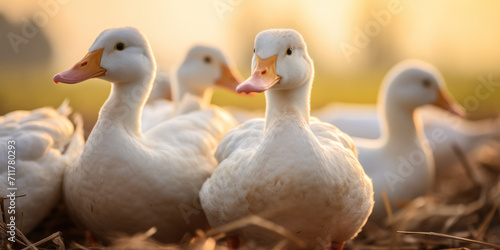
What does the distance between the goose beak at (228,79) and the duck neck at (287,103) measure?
7.97 ft

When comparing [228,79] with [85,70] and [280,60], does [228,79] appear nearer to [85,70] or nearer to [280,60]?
[85,70]

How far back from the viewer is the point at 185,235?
4258 millimetres

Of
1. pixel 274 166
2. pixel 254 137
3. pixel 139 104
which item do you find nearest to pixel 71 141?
pixel 139 104

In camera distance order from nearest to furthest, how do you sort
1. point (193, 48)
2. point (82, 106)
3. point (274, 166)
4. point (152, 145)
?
1. point (274, 166)
2. point (152, 145)
3. point (193, 48)
4. point (82, 106)

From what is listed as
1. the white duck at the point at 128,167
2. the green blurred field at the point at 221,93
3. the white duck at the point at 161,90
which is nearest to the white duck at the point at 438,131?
the green blurred field at the point at 221,93

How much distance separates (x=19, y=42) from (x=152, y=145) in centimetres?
165

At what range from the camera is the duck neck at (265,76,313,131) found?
140 inches

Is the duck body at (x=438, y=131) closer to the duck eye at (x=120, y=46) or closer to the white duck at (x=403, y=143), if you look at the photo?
the white duck at (x=403, y=143)

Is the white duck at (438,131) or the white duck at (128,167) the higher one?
the white duck at (128,167)

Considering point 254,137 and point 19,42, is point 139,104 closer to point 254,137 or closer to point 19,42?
point 254,137

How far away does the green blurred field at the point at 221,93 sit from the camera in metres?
9.28

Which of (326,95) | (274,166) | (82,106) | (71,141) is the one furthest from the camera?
(326,95)

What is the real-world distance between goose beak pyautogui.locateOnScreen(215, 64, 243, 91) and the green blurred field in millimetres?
2728

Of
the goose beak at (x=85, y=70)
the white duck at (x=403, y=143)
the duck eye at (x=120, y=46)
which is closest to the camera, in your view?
the goose beak at (x=85, y=70)
